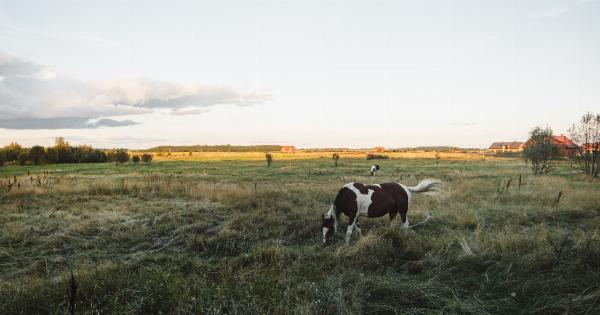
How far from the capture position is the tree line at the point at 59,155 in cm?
6750

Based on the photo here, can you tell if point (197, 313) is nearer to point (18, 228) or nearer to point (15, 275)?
point (15, 275)

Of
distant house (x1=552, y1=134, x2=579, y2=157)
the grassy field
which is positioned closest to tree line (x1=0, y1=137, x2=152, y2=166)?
the grassy field

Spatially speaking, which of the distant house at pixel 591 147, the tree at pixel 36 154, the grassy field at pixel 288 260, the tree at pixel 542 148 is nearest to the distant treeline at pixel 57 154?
the tree at pixel 36 154

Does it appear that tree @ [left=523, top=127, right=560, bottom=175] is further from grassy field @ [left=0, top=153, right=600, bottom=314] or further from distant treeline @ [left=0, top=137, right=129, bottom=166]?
distant treeline @ [left=0, top=137, right=129, bottom=166]

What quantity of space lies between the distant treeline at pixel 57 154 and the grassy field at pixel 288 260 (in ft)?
227

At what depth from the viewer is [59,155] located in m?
71.9

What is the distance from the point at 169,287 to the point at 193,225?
559cm

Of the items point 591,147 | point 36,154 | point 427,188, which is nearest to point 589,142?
point 591,147

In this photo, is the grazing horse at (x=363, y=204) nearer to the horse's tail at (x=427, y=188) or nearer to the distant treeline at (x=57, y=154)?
the horse's tail at (x=427, y=188)

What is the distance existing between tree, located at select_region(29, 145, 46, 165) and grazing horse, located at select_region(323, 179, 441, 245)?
8044 centimetres

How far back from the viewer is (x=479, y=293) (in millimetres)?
4973

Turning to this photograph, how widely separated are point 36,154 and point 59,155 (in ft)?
13.9

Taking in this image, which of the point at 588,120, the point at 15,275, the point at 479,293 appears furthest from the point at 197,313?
the point at 588,120

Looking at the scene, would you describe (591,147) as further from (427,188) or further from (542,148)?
(427,188)
